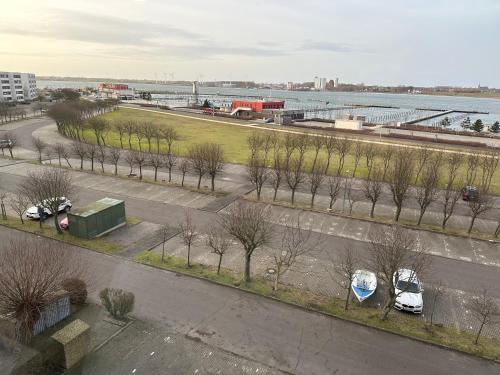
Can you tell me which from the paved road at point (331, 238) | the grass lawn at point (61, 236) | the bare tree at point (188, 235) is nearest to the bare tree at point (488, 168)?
the paved road at point (331, 238)

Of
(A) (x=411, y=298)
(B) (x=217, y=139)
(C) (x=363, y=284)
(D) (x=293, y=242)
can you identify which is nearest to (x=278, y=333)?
(C) (x=363, y=284)

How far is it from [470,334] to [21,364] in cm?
1838

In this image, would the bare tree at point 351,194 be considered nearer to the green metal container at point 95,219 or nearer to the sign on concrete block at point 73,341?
the green metal container at point 95,219

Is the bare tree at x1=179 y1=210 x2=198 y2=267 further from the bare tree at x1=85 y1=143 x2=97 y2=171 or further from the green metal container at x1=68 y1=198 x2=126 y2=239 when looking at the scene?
the bare tree at x1=85 y1=143 x2=97 y2=171

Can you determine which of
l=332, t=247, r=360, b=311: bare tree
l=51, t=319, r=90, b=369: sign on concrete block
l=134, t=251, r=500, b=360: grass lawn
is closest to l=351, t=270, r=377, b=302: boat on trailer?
l=332, t=247, r=360, b=311: bare tree

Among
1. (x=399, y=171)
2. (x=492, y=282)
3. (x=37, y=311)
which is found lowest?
(x=492, y=282)

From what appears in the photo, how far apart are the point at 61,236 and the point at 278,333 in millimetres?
16902

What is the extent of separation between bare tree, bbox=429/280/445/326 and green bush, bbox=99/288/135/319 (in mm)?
13989

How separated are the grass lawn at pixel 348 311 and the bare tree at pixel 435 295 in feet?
3.57

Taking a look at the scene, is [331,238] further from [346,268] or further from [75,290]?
[75,290]

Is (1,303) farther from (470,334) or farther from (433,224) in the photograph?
(433,224)

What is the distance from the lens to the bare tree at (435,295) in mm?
18080

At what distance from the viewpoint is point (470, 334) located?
53.5 ft

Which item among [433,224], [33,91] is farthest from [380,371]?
[33,91]
